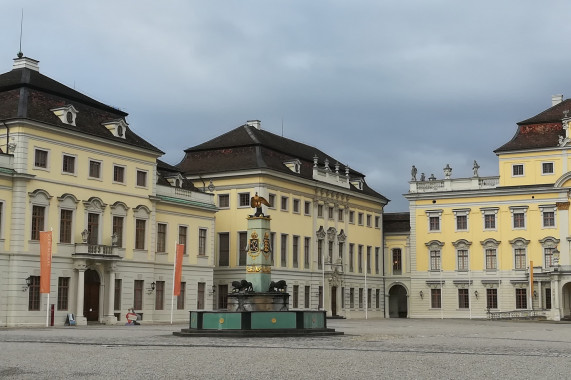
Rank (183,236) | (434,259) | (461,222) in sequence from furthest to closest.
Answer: (434,259), (461,222), (183,236)

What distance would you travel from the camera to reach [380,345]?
24.4m

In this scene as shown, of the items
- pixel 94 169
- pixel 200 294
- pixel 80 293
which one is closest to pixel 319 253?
pixel 200 294

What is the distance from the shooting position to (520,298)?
7019cm

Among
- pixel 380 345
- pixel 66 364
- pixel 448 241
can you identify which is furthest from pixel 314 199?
pixel 66 364

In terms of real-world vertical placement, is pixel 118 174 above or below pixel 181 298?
above

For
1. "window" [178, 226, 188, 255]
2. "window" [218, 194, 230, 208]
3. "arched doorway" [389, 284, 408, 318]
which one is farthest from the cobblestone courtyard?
"arched doorway" [389, 284, 408, 318]

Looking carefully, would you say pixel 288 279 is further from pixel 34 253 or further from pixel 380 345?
pixel 380 345

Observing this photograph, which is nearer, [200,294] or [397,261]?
[200,294]

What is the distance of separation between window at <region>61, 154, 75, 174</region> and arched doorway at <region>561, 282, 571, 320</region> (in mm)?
39463

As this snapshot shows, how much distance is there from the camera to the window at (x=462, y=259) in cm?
7325

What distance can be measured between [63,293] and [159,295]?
8080 mm

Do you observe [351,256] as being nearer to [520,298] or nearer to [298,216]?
[298,216]

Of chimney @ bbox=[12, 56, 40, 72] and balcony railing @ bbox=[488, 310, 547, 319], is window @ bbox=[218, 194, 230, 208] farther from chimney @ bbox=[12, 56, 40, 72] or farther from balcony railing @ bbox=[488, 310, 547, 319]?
balcony railing @ bbox=[488, 310, 547, 319]

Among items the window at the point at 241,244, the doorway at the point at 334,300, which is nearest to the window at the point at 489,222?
the doorway at the point at 334,300
